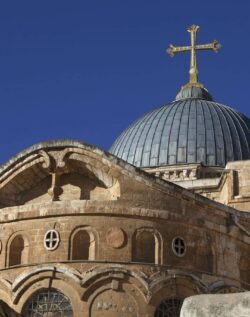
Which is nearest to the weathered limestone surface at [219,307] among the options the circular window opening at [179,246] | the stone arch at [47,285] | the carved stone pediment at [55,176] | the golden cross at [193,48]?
the stone arch at [47,285]

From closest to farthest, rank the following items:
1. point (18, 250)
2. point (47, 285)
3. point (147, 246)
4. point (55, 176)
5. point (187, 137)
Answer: point (47, 285) < point (147, 246) < point (18, 250) < point (55, 176) < point (187, 137)

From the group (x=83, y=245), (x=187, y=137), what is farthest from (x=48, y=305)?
(x=187, y=137)

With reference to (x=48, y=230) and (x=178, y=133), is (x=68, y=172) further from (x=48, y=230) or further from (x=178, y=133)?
(x=178, y=133)

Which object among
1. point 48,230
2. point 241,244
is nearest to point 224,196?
point 241,244

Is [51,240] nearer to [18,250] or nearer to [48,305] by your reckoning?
[18,250]

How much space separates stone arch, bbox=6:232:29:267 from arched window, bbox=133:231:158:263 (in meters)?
3.65

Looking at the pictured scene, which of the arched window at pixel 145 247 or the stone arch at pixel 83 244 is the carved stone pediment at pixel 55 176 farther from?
the arched window at pixel 145 247

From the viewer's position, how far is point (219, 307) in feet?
17.5

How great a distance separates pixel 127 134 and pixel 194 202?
17.7m

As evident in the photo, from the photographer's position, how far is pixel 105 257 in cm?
2308

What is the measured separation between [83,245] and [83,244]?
0.14 ft

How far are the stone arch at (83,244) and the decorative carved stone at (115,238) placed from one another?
1.49ft

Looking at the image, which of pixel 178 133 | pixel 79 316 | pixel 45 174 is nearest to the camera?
pixel 79 316

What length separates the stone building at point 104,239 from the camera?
2275 centimetres
